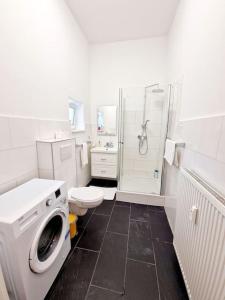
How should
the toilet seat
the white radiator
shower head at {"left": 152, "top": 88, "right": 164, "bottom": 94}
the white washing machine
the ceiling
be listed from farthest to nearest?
shower head at {"left": 152, "top": 88, "right": 164, "bottom": 94} → the ceiling → the toilet seat → the white washing machine → the white radiator

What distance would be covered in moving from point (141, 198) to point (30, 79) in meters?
2.11

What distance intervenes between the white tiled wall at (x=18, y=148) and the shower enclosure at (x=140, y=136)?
56.6 inches

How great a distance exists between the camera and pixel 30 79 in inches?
50.6

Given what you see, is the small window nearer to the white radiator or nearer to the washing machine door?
the washing machine door

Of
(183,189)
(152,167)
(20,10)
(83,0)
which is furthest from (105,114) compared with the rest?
(183,189)

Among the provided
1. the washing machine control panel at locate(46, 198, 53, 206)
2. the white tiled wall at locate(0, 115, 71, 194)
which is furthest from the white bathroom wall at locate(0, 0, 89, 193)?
the washing machine control panel at locate(46, 198, 53, 206)

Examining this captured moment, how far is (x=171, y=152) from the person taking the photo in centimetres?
159

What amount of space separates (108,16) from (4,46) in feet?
5.60

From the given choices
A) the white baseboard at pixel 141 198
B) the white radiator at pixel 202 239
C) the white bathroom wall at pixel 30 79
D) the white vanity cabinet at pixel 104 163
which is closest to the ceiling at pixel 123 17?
the white bathroom wall at pixel 30 79

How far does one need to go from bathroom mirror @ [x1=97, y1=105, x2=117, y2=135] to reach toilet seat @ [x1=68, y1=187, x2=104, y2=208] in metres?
1.57

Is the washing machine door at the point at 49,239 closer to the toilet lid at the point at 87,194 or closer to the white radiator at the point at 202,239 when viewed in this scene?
the toilet lid at the point at 87,194

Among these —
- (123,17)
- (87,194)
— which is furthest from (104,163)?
(123,17)

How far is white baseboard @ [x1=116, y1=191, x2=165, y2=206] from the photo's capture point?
2167 mm

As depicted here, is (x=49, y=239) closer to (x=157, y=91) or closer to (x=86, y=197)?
(x=86, y=197)
